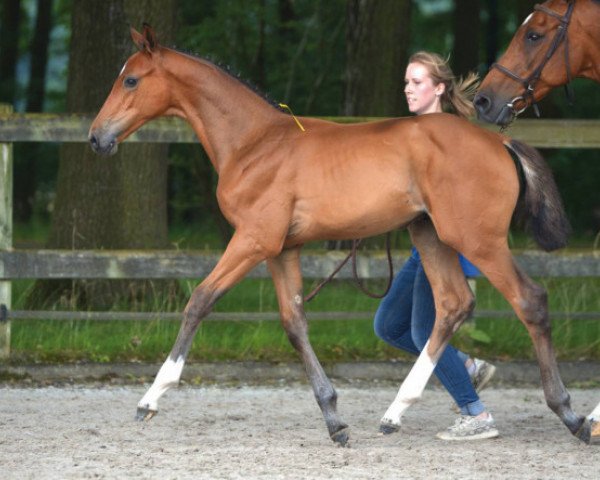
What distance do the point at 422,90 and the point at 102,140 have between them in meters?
1.61

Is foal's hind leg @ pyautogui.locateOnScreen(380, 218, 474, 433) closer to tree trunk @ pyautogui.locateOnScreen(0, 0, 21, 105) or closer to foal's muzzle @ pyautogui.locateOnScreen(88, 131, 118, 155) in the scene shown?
foal's muzzle @ pyautogui.locateOnScreen(88, 131, 118, 155)

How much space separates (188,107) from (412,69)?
1135mm

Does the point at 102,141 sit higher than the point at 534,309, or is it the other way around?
the point at 102,141

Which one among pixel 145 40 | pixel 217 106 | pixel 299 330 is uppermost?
pixel 145 40

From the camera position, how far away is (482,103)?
5.80 m

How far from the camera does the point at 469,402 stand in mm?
6051

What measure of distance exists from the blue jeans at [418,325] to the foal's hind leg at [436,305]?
172 millimetres

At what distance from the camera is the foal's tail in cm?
584

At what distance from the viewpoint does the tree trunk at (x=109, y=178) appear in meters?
8.91

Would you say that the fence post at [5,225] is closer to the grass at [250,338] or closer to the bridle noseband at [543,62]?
the grass at [250,338]

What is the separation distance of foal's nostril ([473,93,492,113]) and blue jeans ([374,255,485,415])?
0.86 meters

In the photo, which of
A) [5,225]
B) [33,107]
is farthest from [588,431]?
[33,107]

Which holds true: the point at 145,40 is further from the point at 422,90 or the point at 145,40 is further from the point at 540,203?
the point at 540,203

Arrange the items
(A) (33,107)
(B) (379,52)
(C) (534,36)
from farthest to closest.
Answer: (A) (33,107) → (B) (379,52) → (C) (534,36)
